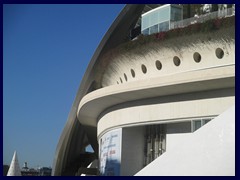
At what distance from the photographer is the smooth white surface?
5.17 metres

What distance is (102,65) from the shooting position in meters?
24.4

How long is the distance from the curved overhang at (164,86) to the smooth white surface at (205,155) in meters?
10.6

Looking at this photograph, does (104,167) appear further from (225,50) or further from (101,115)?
(225,50)

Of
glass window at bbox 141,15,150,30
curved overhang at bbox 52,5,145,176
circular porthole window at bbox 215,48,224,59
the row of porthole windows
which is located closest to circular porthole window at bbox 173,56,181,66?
the row of porthole windows

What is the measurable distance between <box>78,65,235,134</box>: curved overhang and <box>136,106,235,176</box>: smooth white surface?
10609mm

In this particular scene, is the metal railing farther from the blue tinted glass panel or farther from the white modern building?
the blue tinted glass panel

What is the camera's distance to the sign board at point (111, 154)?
21.0m

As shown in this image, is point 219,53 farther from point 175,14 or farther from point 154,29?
point 175,14

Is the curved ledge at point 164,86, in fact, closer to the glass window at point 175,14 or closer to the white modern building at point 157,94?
the white modern building at point 157,94

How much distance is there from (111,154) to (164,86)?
223 inches
